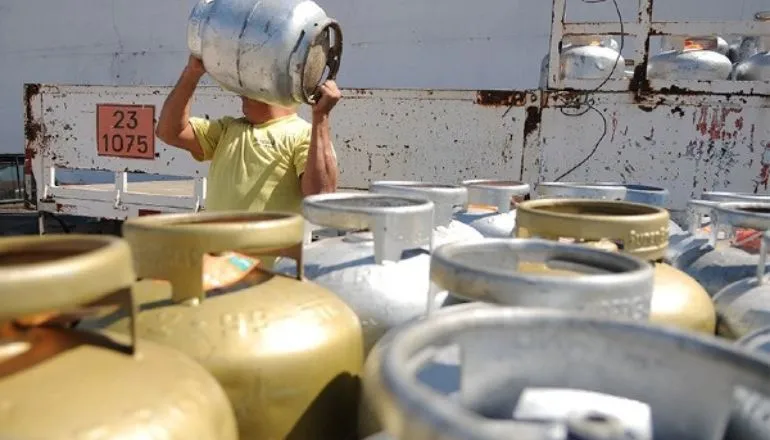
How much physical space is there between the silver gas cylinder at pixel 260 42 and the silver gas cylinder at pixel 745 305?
3.30 ft

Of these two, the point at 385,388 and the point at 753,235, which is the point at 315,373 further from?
the point at 753,235

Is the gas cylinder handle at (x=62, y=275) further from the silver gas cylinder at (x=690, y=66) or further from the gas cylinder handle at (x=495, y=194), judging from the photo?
the silver gas cylinder at (x=690, y=66)

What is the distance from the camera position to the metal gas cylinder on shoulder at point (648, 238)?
1101 mm

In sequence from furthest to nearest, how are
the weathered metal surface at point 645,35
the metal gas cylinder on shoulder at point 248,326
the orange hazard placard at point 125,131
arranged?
1. the orange hazard placard at point 125,131
2. the weathered metal surface at point 645,35
3. the metal gas cylinder on shoulder at point 248,326

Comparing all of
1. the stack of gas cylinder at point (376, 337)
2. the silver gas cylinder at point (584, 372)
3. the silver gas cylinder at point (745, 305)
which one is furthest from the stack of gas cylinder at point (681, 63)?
the silver gas cylinder at point (584, 372)

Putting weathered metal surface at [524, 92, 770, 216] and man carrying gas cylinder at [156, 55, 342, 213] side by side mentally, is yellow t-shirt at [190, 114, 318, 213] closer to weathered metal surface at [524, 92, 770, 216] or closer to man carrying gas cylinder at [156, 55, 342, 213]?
man carrying gas cylinder at [156, 55, 342, 213]

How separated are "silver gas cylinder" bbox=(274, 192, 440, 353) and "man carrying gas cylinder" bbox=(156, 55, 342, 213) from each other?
0.60m

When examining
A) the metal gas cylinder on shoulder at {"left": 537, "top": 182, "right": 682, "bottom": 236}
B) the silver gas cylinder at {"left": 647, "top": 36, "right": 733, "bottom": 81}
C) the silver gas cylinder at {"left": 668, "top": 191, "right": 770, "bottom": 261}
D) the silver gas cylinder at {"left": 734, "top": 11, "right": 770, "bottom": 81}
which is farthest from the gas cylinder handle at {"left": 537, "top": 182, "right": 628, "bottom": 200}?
the silver gas cylinder at {"left": 734, "top": 11, "right": 770, "bottom": 81}

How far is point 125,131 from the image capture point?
3777 mm

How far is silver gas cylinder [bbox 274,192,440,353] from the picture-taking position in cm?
119

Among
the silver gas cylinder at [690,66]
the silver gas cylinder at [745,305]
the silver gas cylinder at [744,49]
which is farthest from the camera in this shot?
the silver gas cylinder at [744,49]

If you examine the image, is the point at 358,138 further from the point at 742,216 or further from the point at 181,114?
the point at 742,216

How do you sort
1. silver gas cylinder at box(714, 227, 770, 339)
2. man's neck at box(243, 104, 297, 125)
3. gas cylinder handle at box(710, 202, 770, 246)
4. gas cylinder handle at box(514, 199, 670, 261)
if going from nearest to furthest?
1. gas cylinder handle at box(514, 199, 670, 261)
2. silver gas cylinder at box(714, 227, 770, 339)
3. gas cylinder handle at box(710, 202, 770, 246)
4. man's neck at box(243, 104, 297, 125)

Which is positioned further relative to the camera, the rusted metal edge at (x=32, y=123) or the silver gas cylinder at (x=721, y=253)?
the rusted metal edge at (x=32, y=123)
